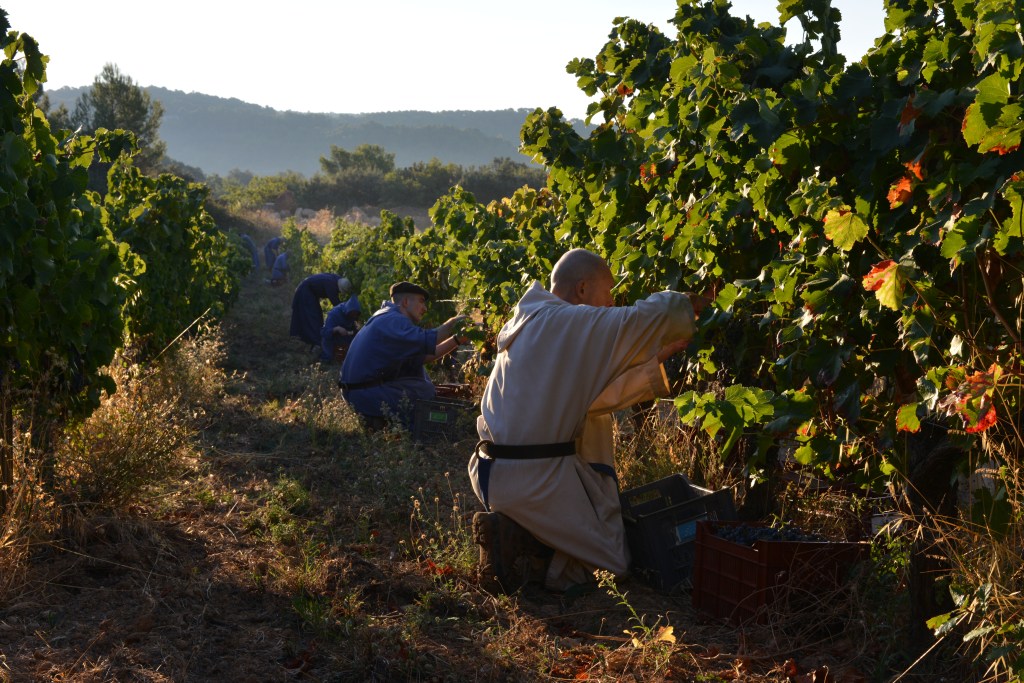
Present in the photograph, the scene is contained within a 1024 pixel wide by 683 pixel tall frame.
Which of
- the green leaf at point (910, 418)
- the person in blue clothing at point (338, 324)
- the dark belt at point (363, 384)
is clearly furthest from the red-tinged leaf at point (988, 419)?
the person in blue clothing at point (338, 324)

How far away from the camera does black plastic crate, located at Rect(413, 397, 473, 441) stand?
25.0 feet

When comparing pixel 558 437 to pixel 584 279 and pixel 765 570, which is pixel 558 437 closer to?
pixel 584 279

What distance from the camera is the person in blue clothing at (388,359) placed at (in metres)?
8.42

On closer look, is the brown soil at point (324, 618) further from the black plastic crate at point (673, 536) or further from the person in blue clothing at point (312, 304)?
the person in blue clothing at point (312, 304)

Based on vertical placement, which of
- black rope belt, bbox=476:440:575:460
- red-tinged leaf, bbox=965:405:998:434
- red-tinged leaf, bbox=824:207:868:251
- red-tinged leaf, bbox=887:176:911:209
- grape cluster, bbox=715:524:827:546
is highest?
red-tinged leaf, bbox=887:176:911:209

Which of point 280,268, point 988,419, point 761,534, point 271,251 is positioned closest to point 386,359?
point 761,534

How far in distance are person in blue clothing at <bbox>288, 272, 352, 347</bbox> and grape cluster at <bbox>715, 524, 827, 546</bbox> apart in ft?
39.0

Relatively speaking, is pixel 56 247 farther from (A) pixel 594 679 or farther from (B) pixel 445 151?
(B) pixel 445 151

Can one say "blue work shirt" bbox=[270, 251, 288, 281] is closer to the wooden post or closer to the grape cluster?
the wooden post

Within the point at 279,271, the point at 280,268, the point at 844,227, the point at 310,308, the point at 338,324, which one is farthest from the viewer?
the point at 279,271

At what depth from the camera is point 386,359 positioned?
8.50m

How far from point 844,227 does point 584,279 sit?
1.67 metres

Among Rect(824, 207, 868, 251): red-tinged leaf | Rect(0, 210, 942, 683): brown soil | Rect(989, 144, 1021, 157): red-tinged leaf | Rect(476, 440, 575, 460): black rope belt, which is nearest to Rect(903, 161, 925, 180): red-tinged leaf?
Rect(824, 207, 868, 251): red-tinged leaf

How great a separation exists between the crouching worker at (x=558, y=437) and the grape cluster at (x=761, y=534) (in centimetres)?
59
